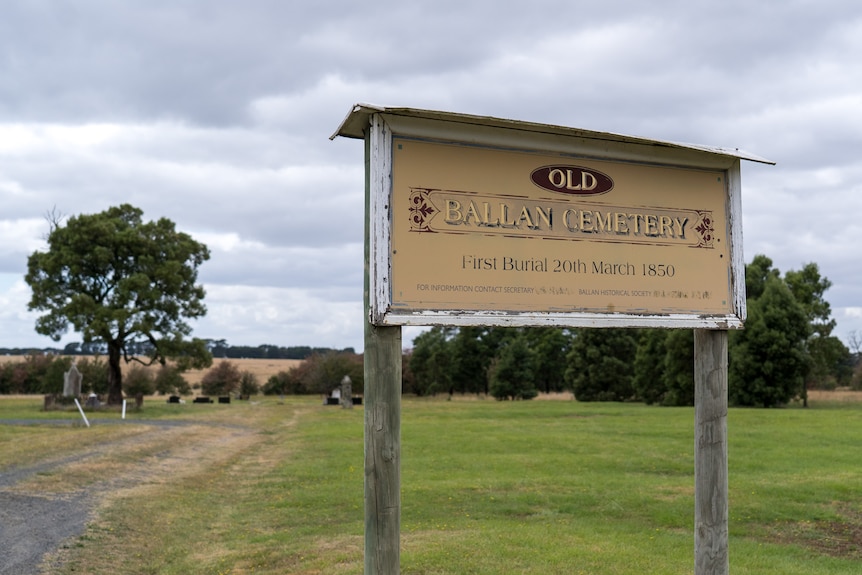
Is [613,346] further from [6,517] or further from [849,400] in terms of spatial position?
[6,517]

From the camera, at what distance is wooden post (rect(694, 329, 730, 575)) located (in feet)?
18.2

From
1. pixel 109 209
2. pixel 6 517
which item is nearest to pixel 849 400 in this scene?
pixel 109 209

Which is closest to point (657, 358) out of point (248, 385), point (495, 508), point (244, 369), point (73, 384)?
point (248, 385)

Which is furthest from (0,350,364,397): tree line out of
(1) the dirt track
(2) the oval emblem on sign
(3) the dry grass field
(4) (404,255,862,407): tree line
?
(2) the oval emblem on sign

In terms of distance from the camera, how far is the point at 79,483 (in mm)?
14484

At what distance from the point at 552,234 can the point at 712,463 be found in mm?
1975

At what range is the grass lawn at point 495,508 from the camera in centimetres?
877

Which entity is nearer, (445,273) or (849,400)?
(445,273)

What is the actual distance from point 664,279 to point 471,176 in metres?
1.51

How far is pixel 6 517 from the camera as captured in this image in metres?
11.1

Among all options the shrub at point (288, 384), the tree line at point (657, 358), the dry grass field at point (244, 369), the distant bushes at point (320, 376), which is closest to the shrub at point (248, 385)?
the distant bushes at point (320, 376)

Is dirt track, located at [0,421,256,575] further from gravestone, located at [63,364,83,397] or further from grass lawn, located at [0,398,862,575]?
gravestone, located at [63,364,83,397]

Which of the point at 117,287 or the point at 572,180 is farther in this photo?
the point at 117,287

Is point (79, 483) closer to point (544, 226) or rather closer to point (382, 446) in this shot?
point (382, 446)
